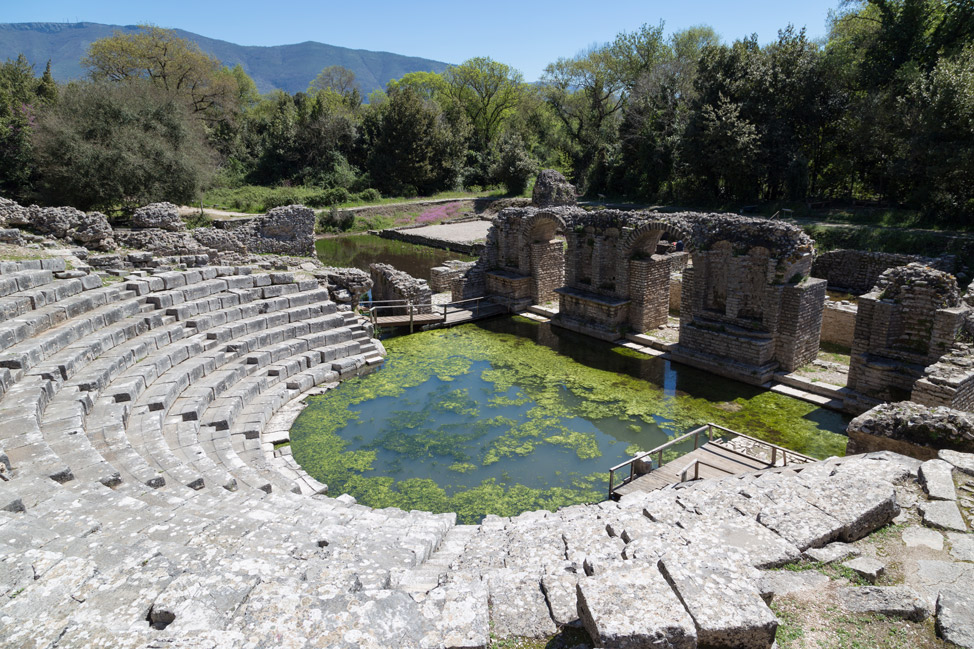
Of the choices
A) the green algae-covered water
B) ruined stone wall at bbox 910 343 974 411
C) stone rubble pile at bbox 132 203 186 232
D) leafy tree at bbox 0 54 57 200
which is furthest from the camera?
leafy tree at bbox 0 54 57 200

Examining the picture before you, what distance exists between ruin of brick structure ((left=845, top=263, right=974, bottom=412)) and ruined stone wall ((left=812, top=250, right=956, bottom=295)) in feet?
33.4

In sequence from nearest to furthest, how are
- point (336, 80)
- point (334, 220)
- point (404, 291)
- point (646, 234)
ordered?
1. point (646, 234)
2. point (404, 291)
3. point (334, 220)
4. point (336, 80)

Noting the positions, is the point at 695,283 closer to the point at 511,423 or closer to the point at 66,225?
the point at 511,423

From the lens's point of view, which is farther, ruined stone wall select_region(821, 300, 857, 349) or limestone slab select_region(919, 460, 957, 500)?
ruined stone wall select_region(821, 300, 857, 349)

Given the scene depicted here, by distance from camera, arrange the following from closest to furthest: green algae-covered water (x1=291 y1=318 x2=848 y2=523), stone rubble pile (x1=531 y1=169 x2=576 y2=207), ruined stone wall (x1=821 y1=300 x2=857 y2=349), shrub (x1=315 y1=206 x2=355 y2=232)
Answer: green algae-covered water (x1=291 y1=318 x2=848 y2=523) < ruined stone wall (x1=821 y1=300 x2=857 y2=349) < stone rubble pile (x1=531 y1=169 x2=576 y2=207) < shrub (x1=315 y1=206 x2=355 y2=232)

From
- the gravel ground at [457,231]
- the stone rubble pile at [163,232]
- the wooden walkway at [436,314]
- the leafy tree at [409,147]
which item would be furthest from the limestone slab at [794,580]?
the leafy tree at [409,147]

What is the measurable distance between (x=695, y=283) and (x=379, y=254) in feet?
64.3

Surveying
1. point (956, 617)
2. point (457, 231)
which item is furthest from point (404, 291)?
point (457, 231)

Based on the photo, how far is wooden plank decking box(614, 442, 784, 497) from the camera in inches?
331

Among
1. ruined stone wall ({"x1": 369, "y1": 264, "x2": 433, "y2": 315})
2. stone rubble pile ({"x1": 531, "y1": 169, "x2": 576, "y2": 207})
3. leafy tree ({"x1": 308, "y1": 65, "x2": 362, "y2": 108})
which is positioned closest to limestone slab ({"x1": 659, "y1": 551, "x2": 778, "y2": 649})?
ruined stone wall ({"x1": 369, "y1": 264, "x2": 433, "y2": 315})

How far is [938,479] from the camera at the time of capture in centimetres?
611

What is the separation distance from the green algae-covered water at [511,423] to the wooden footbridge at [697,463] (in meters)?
0.46

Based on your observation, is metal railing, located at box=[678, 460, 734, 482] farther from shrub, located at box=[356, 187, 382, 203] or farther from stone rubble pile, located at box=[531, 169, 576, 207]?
shrub, located at box=[356, 187, 382, 203]

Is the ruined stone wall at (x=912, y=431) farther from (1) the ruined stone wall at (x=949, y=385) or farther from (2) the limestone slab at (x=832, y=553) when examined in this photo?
(2) the limestone slab at (x=832, y=553)
